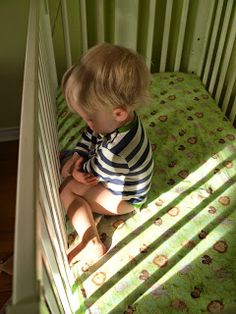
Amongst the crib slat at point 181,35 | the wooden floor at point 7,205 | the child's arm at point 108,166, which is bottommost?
the wooden floor at point 7,205

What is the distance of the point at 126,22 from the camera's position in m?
1.45

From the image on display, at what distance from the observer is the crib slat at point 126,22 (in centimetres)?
140

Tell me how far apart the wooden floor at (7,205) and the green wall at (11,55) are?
156 millimetres

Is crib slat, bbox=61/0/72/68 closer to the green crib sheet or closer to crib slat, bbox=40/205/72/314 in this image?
the green crib sheet

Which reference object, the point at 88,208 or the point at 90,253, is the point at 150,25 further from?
the point at 90,253

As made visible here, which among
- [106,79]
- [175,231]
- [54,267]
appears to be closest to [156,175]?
[175,231]

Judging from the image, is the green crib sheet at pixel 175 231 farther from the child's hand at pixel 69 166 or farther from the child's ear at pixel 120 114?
the child's ear at pixel 120 114

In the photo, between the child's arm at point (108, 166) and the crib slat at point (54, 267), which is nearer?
the crib slat at point (54, 267)

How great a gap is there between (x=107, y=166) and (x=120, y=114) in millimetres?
161

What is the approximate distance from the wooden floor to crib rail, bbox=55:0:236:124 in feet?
1.80

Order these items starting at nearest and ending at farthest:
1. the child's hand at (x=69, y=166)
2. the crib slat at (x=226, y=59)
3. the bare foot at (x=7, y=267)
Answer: the child's hand at (x=69, y=166) < the bare foot at (x=7, y=267) < the crib slat at (x=226, y=59)

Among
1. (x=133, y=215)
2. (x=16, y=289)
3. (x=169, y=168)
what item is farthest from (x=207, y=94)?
(x=16, y=289)

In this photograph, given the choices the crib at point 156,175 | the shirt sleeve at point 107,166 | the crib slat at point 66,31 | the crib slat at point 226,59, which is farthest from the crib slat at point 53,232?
the crib slat at point 226,59

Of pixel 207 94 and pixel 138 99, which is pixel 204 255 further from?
pixel 207 94
